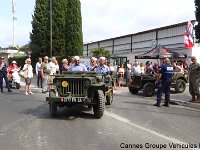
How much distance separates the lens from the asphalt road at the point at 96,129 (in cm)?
858

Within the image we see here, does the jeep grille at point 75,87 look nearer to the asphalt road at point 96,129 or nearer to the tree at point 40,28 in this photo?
the asphalt road at point 96,129

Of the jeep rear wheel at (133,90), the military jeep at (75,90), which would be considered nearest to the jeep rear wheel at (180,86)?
the jeep rear wheel at (133,90)

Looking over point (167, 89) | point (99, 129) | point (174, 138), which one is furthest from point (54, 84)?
point (167, 89)

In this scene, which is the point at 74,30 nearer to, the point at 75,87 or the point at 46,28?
the point at 46,28

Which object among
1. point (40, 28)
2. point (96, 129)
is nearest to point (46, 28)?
point (40, 28)

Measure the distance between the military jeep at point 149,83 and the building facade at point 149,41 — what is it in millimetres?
10780

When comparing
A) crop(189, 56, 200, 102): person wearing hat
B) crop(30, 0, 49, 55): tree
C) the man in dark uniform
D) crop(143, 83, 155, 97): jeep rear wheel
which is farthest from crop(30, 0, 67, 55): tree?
the man in dark uniform

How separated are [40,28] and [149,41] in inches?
543

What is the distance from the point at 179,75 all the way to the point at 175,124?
1081cm

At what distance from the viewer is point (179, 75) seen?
21.9 meters

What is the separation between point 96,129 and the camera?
1020cm

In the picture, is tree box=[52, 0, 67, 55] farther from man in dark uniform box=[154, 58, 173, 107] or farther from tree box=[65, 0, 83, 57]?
man in dark uniform box=[154, 58, 173, 107]

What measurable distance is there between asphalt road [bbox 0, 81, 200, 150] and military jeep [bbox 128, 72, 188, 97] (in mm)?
5767

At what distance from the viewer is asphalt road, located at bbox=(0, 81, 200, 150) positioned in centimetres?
858
